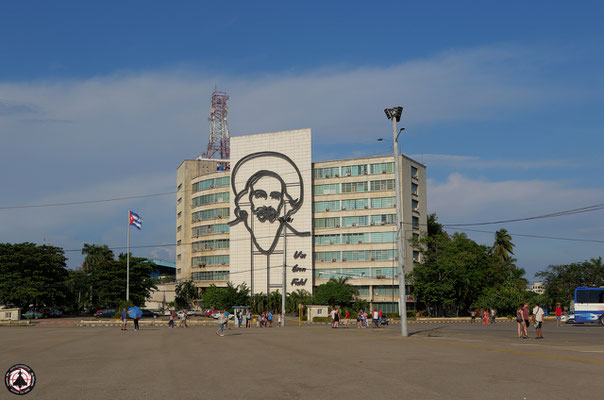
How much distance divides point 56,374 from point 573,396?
39.7 feet

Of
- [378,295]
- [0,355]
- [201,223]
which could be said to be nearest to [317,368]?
[0,355]

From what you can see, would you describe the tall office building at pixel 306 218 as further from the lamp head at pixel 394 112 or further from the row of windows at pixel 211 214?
the lamp head at pixel 394 112

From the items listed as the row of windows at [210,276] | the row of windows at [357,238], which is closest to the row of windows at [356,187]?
the row of windows at [357,238]

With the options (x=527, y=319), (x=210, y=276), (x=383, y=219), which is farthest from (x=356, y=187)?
(x=527, y=319)

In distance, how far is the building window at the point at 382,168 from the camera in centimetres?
9300

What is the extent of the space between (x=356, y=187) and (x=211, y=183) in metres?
27.5

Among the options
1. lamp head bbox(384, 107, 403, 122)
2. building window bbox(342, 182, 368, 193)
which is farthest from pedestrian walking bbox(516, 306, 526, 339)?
building window bbox(342, 182, 368, 193)

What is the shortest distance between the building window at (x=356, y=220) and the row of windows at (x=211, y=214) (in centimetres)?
2162

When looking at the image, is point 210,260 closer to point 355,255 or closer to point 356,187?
point 355,255

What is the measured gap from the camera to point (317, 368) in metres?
15.8

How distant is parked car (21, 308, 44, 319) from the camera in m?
77.6

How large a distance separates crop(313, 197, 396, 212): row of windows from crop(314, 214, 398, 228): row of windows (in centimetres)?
154

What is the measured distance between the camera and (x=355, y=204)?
94500mm

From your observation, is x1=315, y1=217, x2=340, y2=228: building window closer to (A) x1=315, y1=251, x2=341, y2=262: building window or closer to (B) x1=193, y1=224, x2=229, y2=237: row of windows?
(A) x1=315, y1=251, x2=341, y2=262: building window
